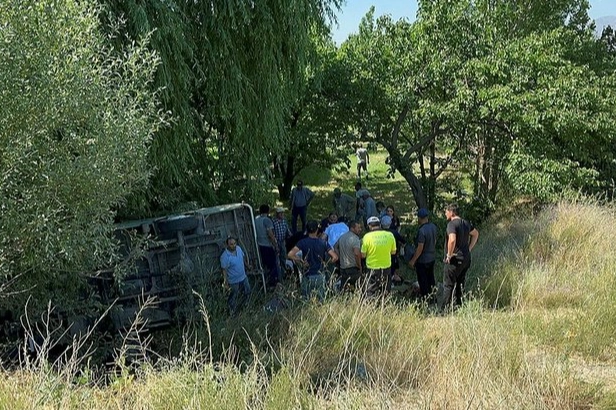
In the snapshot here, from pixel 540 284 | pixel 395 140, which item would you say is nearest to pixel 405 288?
pixel 540 284

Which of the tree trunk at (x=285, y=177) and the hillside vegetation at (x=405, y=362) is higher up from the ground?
the tree trunk at (x=285, y=177)

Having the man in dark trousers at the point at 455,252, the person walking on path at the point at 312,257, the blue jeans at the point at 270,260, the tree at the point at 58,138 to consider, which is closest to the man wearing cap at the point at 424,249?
the man in dark trousers at the point at 455,252

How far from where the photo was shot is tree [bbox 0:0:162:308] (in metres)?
3.94

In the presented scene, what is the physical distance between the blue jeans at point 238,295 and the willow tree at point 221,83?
A: 1.93 metres

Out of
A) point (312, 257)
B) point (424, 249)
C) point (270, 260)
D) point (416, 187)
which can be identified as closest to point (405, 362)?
point (312, 257)

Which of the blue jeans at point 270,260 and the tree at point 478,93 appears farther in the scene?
the tree at point 478,93

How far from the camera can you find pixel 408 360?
470 cm

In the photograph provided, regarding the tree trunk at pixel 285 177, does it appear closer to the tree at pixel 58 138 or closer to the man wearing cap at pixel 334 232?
the man wearing cap at pixel 334 232

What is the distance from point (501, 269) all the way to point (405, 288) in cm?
170

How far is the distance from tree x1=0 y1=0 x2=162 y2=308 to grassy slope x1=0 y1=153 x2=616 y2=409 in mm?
1059

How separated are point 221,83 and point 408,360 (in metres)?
5.84

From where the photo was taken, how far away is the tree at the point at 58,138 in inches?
155

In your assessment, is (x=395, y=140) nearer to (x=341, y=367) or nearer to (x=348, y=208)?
(x=348, y=208)

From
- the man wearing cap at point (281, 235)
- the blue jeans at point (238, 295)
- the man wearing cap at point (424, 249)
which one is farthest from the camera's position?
the man wearing cap at point (281, 235)
